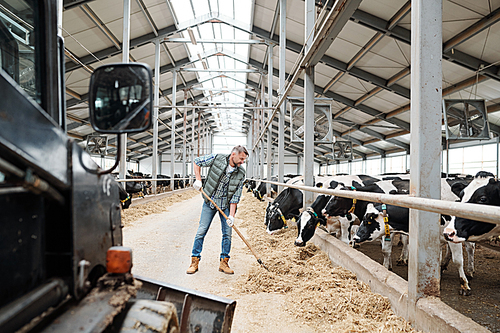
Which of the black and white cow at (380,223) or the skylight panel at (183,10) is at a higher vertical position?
the skylight panel at (183,10)

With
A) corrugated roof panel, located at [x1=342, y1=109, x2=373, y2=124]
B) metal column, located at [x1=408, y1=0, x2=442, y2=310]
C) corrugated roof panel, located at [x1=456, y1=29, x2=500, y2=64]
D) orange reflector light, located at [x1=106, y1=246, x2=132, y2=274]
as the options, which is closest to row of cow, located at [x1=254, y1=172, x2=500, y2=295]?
metal column, located at [x1=408, y1=0, x2=442, y2=310]

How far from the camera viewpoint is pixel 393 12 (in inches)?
381

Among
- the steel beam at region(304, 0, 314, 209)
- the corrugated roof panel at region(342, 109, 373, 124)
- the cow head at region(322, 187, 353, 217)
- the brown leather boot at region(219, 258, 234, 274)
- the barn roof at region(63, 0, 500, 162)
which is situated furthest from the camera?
the corrugated roof panel at region(342, 109, 373, 124)

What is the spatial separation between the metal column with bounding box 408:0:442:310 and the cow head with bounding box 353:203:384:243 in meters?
3.00

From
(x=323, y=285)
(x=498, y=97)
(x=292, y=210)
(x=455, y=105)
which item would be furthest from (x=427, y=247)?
(x=498, y=97)

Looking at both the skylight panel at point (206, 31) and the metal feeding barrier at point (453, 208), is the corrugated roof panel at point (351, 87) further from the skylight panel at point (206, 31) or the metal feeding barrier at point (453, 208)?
the metal feeding barrier at point (453, 208)

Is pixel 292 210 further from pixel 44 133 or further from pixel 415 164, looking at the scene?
pixel 44 133

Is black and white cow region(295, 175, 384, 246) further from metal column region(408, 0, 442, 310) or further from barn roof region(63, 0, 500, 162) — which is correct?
metal column region(408, 0, 442, 310)

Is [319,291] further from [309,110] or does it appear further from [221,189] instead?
[309,110]

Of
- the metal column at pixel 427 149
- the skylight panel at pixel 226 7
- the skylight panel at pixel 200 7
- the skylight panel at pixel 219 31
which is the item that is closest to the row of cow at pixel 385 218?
the metal column at pixel 427 149

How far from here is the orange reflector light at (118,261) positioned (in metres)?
1.30

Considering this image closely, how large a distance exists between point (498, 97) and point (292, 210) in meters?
9.98

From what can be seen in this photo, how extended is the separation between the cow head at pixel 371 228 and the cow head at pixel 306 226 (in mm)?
734

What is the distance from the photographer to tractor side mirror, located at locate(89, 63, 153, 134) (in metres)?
1.30
